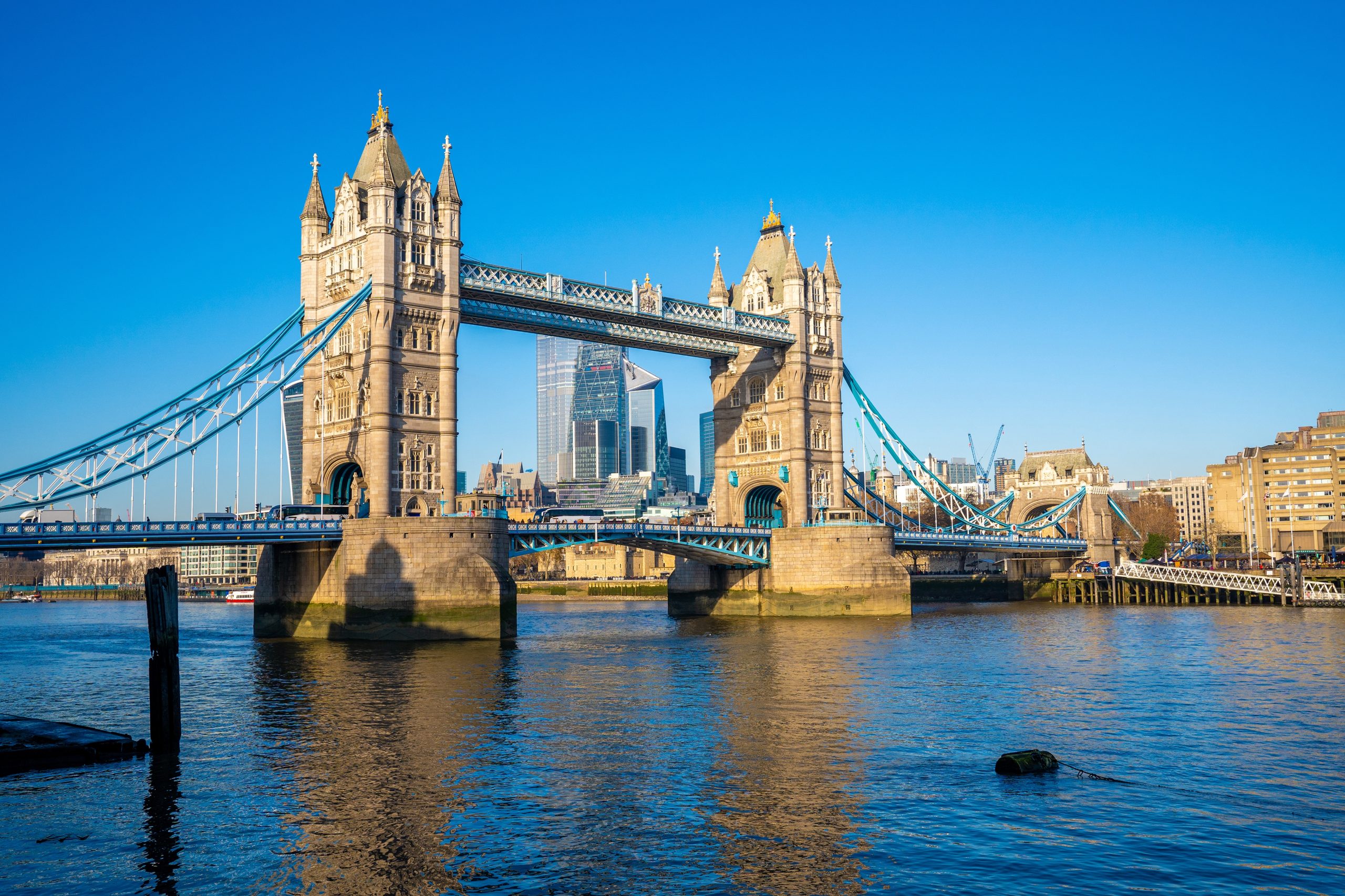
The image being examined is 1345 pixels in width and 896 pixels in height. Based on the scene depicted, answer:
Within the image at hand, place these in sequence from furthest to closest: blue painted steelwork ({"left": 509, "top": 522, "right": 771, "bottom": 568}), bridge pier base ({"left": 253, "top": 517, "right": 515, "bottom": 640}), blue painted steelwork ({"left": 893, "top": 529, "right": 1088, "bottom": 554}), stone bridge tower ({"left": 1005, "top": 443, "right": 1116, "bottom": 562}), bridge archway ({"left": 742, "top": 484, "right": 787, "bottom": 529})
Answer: stone bridge tower ({"left": 1005, "top": 443, "right": 1116, "bottom": 562}) → blue painted steelwork ({"left": 893, "top": 529, "right": 1088, "bottom": 554}) → bridge archway ({"left": 742, "top": 484, "right": 787, "bottom": 529}) → blue painted steelwork ({"left": 509, "top": 522, "right": 771, "bottom": 568}) → bridge pier base ({"left": 253, "top": 517, "right": 515, "bottom": 640})

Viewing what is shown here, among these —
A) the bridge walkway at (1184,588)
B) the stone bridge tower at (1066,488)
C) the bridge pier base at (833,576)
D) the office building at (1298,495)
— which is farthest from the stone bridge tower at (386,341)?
the office building at (1298,495)

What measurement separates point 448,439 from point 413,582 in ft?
32.5

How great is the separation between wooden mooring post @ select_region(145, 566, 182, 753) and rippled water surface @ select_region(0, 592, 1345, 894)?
37.2 inches

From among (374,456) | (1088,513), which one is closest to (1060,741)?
(374,456)

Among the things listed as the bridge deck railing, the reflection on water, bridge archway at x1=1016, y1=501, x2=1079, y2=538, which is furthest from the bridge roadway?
bridge archway at x1=1016, y1=501, x2=1079, y2=538

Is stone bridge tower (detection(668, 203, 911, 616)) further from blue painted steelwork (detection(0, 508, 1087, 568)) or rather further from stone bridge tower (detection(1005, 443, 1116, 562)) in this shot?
stone bridge tower (detection(1005, 443, 1116, 562))

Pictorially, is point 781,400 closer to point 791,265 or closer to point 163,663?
point 791,265

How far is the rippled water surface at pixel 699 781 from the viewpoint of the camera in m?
17.9

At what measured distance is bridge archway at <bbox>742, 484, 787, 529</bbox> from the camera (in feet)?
281

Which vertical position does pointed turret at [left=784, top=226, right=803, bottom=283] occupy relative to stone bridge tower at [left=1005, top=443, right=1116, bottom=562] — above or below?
above

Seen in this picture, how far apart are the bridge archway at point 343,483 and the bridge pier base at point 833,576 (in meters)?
28.6

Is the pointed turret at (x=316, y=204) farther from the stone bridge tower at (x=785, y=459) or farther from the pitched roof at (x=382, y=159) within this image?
the stone bridge tower at (x=785, y=459)

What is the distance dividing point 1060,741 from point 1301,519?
141 m

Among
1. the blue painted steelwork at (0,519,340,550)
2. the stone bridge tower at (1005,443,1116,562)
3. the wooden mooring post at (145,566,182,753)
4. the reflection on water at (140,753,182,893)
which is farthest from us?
the stone bridge tower at (1005,443,1116,562)
